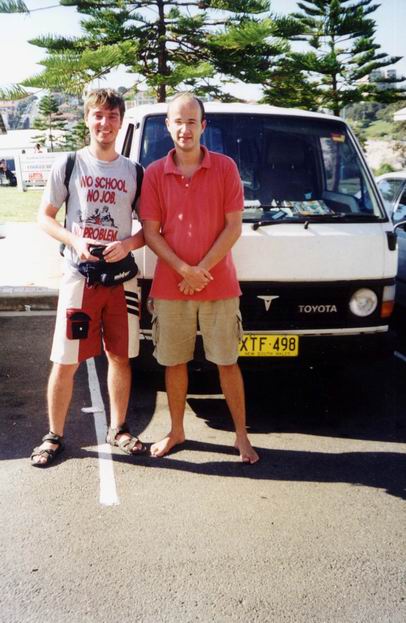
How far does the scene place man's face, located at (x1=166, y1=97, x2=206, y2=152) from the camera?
3572 millimetres

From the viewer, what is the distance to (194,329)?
390cm

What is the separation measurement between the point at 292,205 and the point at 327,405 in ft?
4.98

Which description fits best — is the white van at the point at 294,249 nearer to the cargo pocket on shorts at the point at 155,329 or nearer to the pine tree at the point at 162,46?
the cargo pocket on shorts at the point at 155,329

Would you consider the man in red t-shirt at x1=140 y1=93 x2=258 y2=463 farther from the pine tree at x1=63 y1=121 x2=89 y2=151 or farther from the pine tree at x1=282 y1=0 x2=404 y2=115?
the pine tree at x1=282 y1=0 x2=404 y2=115

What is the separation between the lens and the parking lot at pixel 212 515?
273 cm

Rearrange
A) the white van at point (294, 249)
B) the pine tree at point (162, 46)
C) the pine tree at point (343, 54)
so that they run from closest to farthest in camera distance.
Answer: the white van at point (294, 249) < the pine tree at point (162, 46) < the pine tree at point (343, 54)

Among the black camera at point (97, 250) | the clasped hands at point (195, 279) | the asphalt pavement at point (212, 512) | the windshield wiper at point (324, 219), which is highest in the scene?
the windshield wiper at point (324, 219)

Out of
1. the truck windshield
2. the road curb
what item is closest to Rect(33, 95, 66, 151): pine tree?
the road curb

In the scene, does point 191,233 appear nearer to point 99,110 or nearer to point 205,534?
point 99,110

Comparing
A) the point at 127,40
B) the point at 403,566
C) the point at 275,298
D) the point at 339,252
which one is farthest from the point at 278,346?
the point at 127,40

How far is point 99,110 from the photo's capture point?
362 centimetres

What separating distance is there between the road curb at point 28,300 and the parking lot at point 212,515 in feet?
10.2

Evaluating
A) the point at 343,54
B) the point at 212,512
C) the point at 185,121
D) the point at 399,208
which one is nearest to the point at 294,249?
the point at 185,121

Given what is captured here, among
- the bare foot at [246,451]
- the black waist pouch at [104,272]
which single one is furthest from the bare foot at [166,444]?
the black waist pouch at [104,272]
